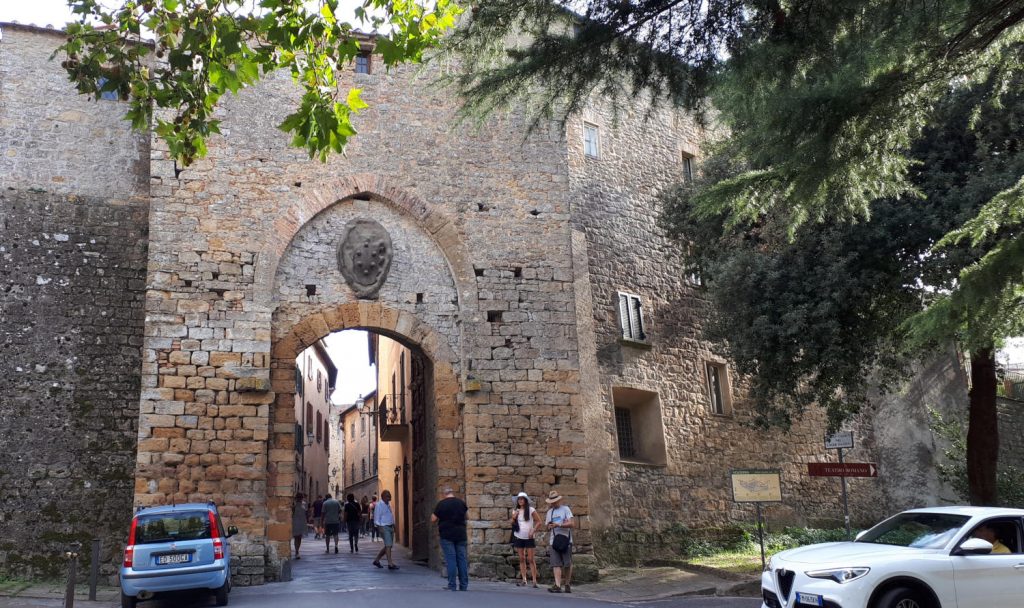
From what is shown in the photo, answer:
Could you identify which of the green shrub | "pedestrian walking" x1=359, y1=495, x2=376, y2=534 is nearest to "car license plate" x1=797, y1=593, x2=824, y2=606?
the green shrub

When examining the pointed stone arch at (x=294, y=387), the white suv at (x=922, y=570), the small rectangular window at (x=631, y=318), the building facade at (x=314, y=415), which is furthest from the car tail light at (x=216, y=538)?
the building facade at (x=314, y=415)

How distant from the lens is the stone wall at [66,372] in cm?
1341

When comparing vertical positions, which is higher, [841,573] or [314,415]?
[314,415]

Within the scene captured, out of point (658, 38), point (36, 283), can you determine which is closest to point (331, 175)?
point (36, 283)

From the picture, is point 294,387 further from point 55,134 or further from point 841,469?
point 841,469

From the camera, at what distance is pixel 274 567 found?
12234 mm

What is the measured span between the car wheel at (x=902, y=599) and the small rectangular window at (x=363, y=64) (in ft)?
37.2

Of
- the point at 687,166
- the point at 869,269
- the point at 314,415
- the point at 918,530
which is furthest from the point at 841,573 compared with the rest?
the point at 314,415

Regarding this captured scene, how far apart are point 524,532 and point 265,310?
5001 millimetres

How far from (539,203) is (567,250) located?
927mm

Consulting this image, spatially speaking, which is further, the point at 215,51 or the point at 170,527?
the point at 170,527

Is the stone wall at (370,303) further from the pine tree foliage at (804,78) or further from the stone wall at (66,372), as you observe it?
the pine tree foliage at (804,78)

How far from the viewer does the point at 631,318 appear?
17.6m

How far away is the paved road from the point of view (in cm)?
977
